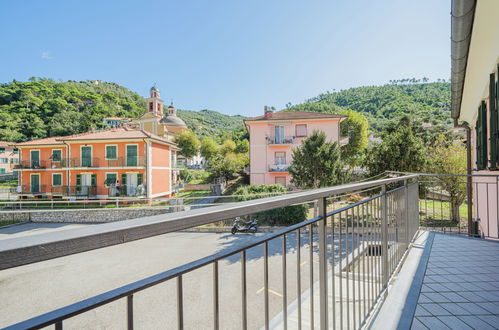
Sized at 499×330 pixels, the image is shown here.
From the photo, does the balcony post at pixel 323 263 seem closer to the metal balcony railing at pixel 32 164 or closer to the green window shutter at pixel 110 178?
the green window shutter at pixel 110 178

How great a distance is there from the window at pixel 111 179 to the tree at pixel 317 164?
1366 centimetres

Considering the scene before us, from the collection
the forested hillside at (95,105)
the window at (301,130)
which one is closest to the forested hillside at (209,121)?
the forested hillside at (95,105)

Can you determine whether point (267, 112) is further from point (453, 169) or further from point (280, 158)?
point (453, 169)

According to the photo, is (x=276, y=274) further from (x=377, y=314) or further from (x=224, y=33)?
(x=224, y=33)

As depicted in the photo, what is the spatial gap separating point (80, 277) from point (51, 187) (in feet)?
46.2

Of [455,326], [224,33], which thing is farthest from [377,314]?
[224,33]

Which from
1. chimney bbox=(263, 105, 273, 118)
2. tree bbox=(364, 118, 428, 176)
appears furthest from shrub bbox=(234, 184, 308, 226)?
chimney bbox=(263, 105, 273, 118)

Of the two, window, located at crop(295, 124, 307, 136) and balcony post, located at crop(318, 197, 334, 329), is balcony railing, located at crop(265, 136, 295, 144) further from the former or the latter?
balcony post, located at crop(318, 197, 334, 329)

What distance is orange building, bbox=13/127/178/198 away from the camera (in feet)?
64.0

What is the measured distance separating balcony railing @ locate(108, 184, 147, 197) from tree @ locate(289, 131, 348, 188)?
11.6 meters

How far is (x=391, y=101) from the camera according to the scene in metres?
45.2

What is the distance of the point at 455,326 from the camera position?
1.88 meters

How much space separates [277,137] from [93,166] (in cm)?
1493

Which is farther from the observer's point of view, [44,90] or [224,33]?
[44,90]
